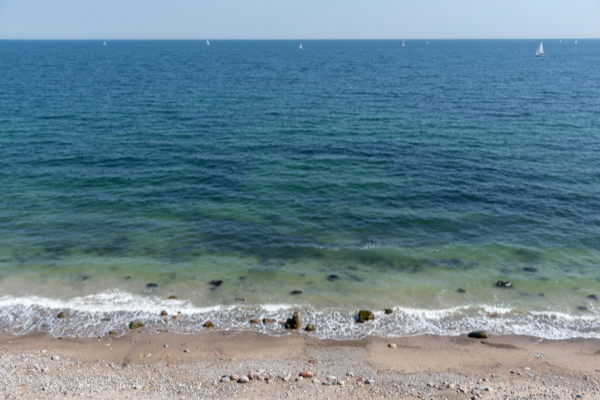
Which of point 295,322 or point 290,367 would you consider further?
point 295,322

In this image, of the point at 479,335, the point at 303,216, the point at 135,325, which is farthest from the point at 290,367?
the point at 303,216

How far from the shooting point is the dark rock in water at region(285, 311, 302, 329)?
874 inches

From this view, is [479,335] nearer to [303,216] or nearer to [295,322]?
[295,322]

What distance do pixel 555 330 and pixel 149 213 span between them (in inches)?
1271

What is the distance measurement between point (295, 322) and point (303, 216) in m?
13.7

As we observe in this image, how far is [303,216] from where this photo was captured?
34.7 metres

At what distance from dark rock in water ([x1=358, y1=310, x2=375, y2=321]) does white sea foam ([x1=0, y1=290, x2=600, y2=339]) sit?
329mm

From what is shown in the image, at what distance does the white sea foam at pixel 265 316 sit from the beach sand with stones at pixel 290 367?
28.1 inches

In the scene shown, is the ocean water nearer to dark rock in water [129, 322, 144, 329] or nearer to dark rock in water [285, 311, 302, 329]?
dark rock in water [129, 322, 144, 329]

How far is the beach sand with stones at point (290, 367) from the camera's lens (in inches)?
682

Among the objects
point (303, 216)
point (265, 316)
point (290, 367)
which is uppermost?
point (303, 216)

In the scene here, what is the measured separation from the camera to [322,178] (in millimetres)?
41219

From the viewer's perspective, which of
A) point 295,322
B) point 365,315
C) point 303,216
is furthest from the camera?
point 303,216

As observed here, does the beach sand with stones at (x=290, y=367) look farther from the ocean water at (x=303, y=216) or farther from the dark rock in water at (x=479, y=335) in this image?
the ocean water at (x=303, y=216)
